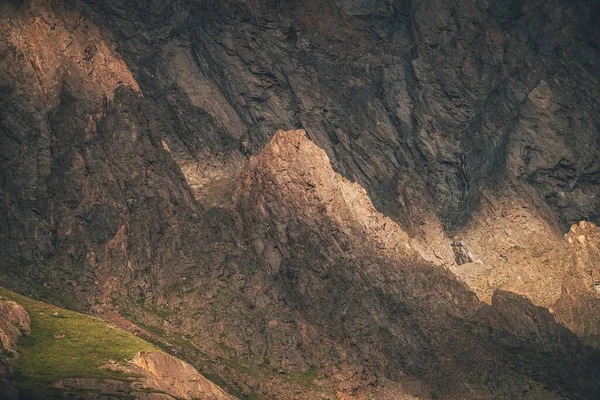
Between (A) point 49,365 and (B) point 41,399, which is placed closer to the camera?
(B) point 41,399

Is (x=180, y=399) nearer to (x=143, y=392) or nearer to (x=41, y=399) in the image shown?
(x=143, y=392)

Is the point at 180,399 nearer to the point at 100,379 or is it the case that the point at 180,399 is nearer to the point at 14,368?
the point at 100,379

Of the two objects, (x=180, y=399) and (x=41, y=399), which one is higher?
(x=41, y=399)

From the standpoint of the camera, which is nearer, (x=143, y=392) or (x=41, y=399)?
(x=41, y=399)

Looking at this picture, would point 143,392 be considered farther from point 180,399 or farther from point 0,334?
point 0,334

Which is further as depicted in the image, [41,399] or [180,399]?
[180,399]

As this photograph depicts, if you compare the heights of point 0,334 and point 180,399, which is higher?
point 0,334

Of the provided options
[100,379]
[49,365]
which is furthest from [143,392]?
[49,365]

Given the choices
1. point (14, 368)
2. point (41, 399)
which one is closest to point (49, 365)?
point (14, 368)
